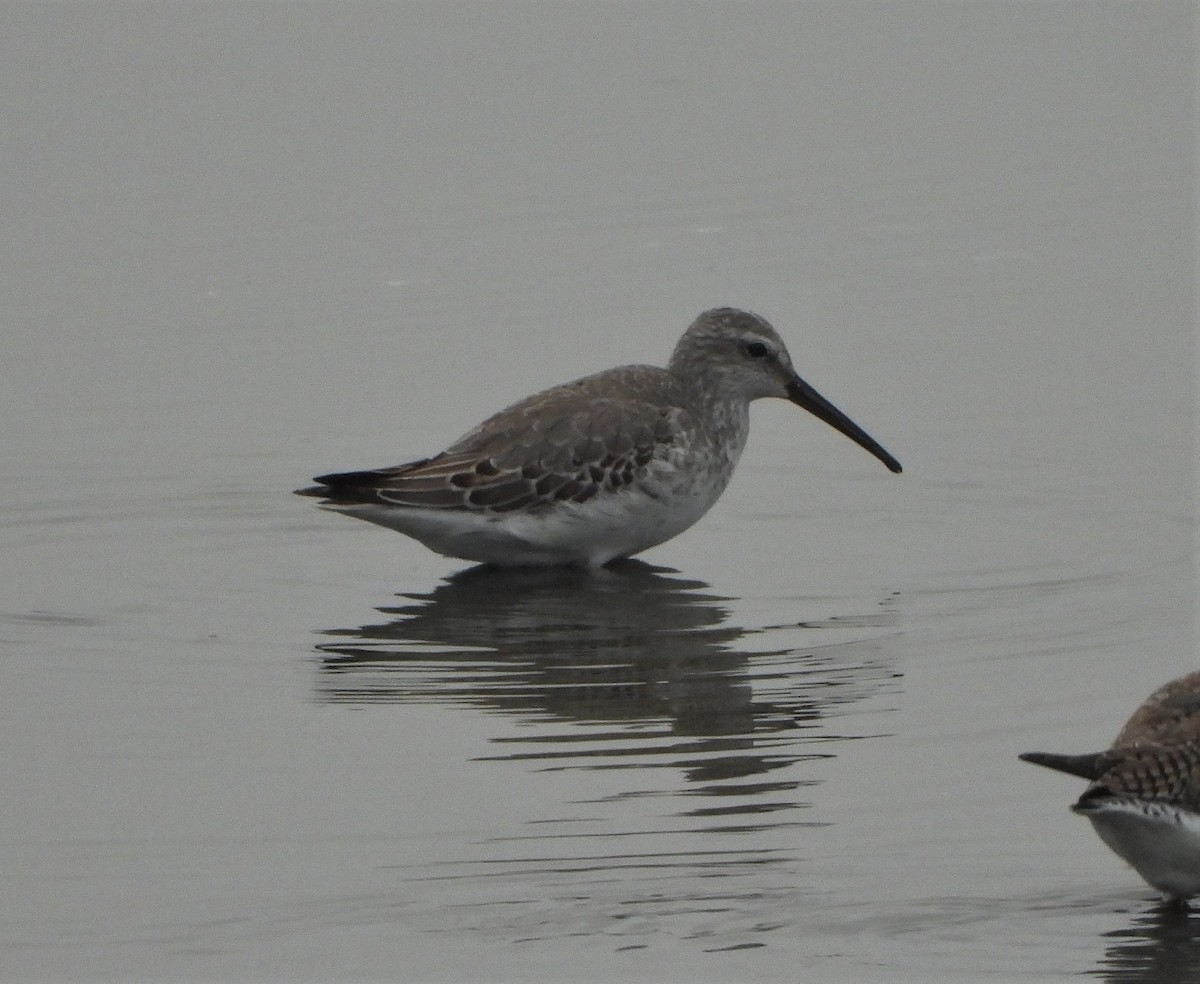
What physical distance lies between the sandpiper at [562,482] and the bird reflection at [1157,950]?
12.8ft

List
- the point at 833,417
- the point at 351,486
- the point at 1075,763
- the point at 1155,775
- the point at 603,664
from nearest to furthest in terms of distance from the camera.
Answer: the point at 1075,763 < the point at 1155,775 < the point at 603,664 < the point at 351,486 < the point at 833,417

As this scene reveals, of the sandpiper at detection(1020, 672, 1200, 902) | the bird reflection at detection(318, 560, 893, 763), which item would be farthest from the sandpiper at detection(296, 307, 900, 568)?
the sandpiper at detection(1020, 672, 1200, 902)

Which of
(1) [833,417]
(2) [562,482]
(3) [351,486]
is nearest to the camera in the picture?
(3) [351,486]

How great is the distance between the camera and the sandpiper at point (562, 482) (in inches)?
387

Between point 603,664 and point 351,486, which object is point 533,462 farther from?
point 603,664

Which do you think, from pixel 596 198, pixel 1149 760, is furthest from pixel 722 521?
pixel 1149 760

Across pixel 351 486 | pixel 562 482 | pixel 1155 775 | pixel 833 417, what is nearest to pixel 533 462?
pixel 562 482

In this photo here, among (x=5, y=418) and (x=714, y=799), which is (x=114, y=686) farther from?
(x=5, y=418)

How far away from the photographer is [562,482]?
1000cm

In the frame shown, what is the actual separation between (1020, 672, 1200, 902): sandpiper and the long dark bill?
165 inches

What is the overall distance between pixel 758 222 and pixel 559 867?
7201mm

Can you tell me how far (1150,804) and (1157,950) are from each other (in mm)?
345

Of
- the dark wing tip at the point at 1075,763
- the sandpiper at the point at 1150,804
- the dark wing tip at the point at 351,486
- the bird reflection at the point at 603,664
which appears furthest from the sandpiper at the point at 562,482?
the dark wing tip at the point at 1075,763

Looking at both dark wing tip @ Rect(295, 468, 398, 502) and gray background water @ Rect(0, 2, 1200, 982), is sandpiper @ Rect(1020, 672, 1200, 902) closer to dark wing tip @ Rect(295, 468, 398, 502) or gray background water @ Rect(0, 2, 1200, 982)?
gray background water @ Rect(0, 2, 1200, 982)
